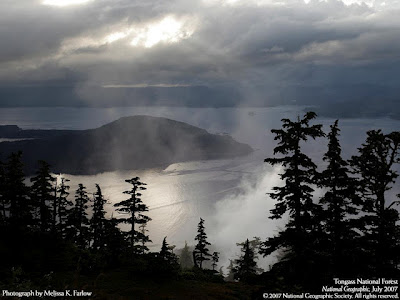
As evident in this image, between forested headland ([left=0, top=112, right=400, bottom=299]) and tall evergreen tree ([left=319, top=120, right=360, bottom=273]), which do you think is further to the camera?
tall evergreen tree ([left=319, top=120, right=360, bottom=273])

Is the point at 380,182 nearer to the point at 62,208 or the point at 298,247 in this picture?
the point at 298,247

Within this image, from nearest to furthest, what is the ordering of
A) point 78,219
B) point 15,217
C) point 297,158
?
point 297,158, point 15,217, point 78,219

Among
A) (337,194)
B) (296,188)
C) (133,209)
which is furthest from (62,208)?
(337,194)

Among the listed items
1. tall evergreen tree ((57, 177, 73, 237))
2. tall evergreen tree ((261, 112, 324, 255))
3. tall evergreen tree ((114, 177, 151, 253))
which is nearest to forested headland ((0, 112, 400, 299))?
tall evergreen tree ((261, 112, 324, 255))

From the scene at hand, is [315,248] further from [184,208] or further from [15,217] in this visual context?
[184,208]

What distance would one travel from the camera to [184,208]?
646 feet

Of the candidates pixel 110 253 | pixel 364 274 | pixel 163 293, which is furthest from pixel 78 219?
pixel 364 274

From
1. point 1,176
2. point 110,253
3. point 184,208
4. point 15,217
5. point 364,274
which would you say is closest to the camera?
point 364,274

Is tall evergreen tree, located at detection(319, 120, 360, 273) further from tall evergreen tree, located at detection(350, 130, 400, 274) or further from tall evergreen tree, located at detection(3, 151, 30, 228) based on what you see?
tall evergreen tree, located at detection(3, 151, 30, 228)

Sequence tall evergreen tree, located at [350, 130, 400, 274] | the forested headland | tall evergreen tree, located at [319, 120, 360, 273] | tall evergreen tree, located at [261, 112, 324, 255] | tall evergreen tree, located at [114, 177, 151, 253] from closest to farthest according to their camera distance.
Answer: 1. tall evergreen tree, located at [261, 112, 324, 255]
2. the forested headland
3. tall evergreen tree, located at [319, 120, 360, 273]
4. tall evergreen tree, located at [350, 130, 400, 274]
5. tall evergreen tree, located at [114, 177, 151, 253]

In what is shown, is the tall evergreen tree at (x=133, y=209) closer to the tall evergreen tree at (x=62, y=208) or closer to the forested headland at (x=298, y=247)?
the forested headland at (x=298, y=247)

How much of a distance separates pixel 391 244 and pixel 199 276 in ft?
63.8

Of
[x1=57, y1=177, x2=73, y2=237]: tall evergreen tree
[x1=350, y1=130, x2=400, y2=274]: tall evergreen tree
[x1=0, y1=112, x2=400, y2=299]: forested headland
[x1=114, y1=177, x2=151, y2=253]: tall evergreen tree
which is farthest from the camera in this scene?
[x1=57, y1=177, x2=73, y2=237]: tall evergreen tree

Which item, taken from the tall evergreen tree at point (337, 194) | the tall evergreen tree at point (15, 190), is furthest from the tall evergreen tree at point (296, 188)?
the tall evergreen tree at point (15, 190)
